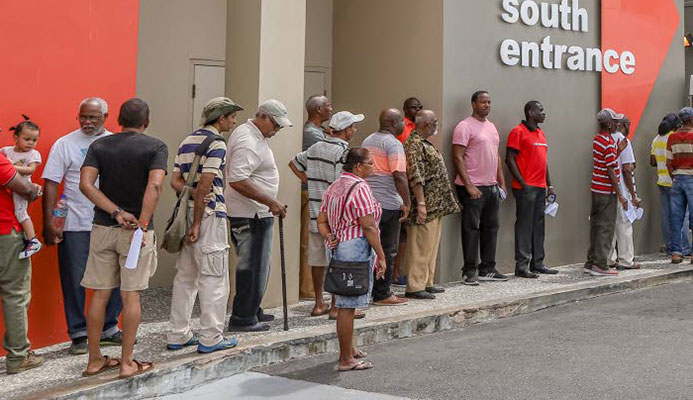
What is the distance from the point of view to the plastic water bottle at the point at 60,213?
19.4 ft

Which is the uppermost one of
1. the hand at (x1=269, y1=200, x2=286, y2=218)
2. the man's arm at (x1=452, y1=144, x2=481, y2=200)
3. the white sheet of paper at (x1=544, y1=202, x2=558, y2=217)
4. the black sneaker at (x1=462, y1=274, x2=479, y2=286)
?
the man's arm at (x1=452, y1=144, x2=481, y2=200)

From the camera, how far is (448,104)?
9438mm

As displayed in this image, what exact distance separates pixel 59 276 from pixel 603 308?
515 centimetres

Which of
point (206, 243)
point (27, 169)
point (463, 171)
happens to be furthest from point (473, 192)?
point (27, 169)

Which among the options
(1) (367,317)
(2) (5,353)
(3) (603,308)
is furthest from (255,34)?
(3) (603,308)

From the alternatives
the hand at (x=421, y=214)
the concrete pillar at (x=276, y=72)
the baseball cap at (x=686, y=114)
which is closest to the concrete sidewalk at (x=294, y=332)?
the concrete pillar at (x=276, y=72)

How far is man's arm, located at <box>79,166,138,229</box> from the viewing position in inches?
206

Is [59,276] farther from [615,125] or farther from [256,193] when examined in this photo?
[615,125]

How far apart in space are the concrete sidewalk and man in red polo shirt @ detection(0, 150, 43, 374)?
15 centimetres

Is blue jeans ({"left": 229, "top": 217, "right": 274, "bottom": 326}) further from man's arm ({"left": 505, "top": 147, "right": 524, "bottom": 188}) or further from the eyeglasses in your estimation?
man's arm ({"left": 505, "top": 147, "right": 524, "bottom": 188})

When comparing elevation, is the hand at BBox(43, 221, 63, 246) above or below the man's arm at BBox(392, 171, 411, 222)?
below

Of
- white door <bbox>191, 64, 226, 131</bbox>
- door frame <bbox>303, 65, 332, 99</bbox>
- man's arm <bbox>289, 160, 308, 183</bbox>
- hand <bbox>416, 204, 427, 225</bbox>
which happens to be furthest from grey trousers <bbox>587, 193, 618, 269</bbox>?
white door <bbox>191, 64, 226, 131</bbox>

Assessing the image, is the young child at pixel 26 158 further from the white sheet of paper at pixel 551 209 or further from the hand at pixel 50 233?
the white sheet of paper at pixel 551 209

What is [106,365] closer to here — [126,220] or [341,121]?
[126,220]
